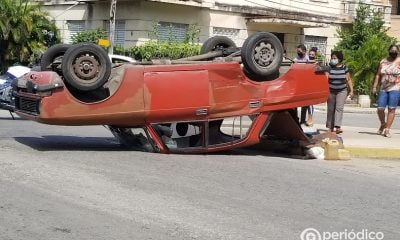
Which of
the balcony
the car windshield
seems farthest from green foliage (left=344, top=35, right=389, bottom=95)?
the car windshield

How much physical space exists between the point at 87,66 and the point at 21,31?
17904 mm

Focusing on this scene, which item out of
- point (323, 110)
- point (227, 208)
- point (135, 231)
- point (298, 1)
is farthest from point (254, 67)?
point (298, 1)

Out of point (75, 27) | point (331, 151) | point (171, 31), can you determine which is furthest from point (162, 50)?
point (331, 151)

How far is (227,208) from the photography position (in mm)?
6801

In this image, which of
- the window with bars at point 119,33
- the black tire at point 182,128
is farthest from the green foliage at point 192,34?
the black tire at point 182,128

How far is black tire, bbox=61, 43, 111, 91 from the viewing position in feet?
30.2

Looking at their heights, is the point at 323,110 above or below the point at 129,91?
below

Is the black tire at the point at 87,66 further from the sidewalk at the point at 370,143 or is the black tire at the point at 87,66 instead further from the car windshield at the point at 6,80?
the car windshield at the point at 6,80

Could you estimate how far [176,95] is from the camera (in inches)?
372

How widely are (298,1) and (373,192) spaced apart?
25.8 metres

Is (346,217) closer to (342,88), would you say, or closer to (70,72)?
(70,72)

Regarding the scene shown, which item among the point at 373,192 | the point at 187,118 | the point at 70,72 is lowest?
the point at 373,192

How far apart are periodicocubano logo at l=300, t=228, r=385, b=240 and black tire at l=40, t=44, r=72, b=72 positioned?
17.0ft

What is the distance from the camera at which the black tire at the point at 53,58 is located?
32.5 feet
